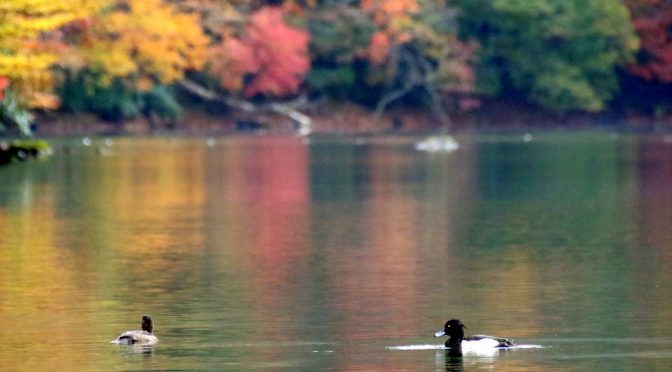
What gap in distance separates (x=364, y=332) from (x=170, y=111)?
5178cm

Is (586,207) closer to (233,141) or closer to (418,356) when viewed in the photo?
(418,356)

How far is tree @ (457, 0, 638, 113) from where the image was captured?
72.9 meters

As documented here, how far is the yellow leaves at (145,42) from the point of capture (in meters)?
62.3

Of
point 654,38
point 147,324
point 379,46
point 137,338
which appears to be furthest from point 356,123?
point 137,338

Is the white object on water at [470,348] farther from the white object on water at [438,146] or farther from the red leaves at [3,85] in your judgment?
the white object on water at [438,146]

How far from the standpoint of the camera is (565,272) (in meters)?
21.0

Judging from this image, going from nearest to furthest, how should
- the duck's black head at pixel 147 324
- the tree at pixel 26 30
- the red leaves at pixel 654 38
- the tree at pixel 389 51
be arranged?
the duck's black head at pixel 147 324
the tree at pixel 26 30
the tree at pixel 389 51
the red leaves at pixel 654 38

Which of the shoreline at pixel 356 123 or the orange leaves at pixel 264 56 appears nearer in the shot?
the shoreline at pixel 356 123

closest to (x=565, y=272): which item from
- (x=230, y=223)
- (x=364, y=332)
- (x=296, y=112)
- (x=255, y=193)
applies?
(x=364, y=332)

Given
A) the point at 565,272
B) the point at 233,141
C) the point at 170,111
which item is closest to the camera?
the point at 565,272

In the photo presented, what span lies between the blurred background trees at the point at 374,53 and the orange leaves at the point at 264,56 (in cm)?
7

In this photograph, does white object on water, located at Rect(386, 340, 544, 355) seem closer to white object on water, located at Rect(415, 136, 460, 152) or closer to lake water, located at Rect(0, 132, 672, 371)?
lake water, located at Rect(0, 132, 672, 371)

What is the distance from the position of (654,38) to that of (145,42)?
22.3 metres

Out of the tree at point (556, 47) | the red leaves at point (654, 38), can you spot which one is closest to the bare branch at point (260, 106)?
the tree at point (556, 47)
